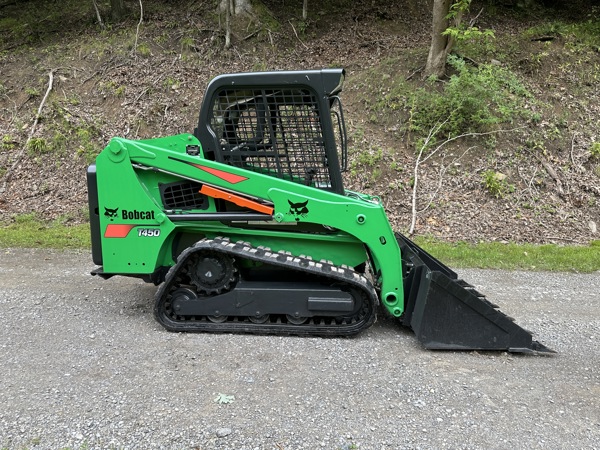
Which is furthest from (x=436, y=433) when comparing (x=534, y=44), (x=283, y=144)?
(x=534, y=44)

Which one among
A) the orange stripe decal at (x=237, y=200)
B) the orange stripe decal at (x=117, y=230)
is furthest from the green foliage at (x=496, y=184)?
the orange stripe decal at (x=117, y=230)

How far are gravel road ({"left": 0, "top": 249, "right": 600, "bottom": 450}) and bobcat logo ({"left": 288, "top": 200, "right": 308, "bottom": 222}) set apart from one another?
105 cm

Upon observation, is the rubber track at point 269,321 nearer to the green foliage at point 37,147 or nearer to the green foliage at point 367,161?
the green foliage at point 367,161

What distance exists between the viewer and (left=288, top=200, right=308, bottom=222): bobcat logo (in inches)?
168

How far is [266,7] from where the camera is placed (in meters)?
13.6

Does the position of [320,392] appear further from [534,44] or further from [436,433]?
[534,44]

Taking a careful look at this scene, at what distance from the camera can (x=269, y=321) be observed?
4.40m

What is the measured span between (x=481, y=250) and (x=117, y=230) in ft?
16.6

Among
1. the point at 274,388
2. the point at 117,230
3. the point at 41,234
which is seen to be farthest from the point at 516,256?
the point at 41,234

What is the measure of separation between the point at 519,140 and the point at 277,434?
8.63 metres

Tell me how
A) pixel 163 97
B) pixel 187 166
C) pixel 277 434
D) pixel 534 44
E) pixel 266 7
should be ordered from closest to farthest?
pixel 277 434, pixel 187 166, pixel 163 97, pixel 534 44, pixel 266 7

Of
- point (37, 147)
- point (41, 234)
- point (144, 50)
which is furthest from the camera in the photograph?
point (144, 50)

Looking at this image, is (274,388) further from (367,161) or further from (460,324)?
(367,161)

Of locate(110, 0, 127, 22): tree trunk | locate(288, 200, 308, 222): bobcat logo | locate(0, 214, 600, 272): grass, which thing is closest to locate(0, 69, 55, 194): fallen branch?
locate(0, 214, 600, 272): grass
